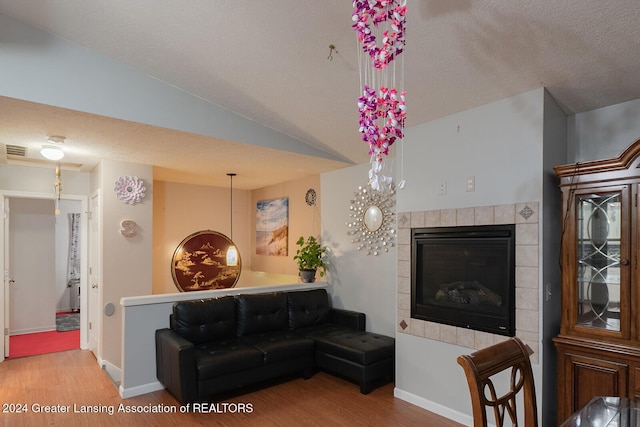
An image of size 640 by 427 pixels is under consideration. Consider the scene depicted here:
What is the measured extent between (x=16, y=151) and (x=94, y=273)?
5.35ft

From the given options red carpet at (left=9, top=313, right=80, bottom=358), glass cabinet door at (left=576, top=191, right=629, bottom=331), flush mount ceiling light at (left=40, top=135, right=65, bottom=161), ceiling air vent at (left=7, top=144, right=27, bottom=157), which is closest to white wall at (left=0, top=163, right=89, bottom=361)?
red carpet at (left=9, top=313, right=80, bottom=358)

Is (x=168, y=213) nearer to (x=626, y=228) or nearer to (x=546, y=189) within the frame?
(x=546, y=189)

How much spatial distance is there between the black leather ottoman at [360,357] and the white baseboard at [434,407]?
0.82ft

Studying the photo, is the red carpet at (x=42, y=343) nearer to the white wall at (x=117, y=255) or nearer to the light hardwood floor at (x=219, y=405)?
the light hardwood floor at (x=219, y=405)

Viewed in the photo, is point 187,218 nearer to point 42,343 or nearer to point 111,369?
point 111,369

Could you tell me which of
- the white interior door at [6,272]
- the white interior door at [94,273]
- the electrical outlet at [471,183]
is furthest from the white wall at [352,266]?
the white interior door at [6,272]

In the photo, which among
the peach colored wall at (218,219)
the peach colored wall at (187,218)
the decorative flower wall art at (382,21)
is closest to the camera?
the decorative flower wall art at (382,21)

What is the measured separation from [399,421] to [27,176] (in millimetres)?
5130

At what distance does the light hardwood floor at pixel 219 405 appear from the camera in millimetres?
3082

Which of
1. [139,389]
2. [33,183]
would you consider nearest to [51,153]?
[33,183]

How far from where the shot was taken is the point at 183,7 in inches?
93.4

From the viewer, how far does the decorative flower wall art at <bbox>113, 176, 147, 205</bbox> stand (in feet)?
14.3

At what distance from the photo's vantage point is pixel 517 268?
2779 mm

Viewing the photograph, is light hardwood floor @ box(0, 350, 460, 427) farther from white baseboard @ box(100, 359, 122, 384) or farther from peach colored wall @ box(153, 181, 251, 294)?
peach colored wall @ box(153, 181, 251, 294)
